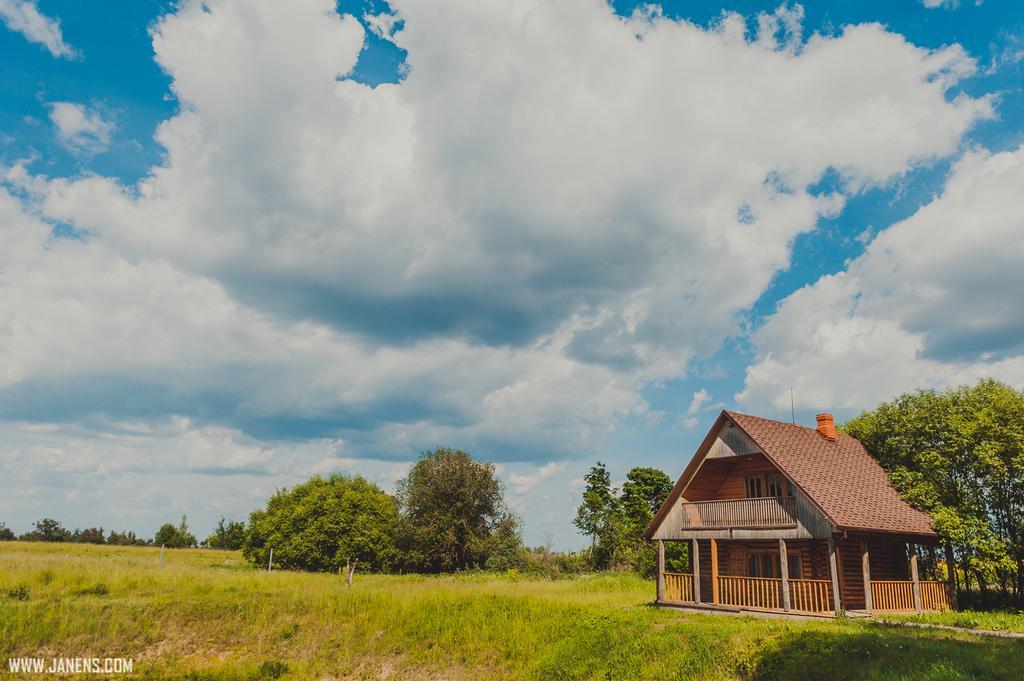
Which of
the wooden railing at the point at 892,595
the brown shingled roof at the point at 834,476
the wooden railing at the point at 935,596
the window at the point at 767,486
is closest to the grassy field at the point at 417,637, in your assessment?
the brown shingled roof at the point at 834,476

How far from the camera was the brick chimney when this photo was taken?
28891mm

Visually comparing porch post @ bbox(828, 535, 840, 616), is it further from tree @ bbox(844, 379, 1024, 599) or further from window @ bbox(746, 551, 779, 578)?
tree @ bbox(844, 379, 1024, 599)

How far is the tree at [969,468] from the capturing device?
23859 mm

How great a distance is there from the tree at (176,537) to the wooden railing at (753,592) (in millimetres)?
80839

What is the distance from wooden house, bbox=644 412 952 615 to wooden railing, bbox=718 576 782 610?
0.04 m

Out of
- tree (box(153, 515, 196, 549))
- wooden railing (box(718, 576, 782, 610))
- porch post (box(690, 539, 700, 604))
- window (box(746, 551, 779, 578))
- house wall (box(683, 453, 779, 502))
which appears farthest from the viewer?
tree (box(153, 515, 196, 549))

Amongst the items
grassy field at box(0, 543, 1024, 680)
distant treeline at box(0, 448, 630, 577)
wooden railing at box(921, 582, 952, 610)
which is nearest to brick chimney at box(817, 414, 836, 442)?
wooden railing at box(921, 582, 952, 610)

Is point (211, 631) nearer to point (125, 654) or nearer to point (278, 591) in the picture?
point (125, 654)

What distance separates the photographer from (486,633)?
2045 cm

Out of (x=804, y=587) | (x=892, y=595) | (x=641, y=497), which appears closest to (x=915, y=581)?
(x=892, y=595)

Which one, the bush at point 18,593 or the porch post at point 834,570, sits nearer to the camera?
the bush at point 18,593

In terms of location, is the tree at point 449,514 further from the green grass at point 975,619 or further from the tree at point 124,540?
the tree at point 124,540

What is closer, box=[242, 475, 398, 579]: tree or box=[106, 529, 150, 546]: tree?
box=[242, 475, 398, 579]: tree

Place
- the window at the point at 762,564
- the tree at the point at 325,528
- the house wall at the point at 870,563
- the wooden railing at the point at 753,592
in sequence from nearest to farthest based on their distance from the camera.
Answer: the wooden railing at the point at 753,592
the house wall at the point at 870,563
the window at the point at 762,564
the tree at the point at 325,528
